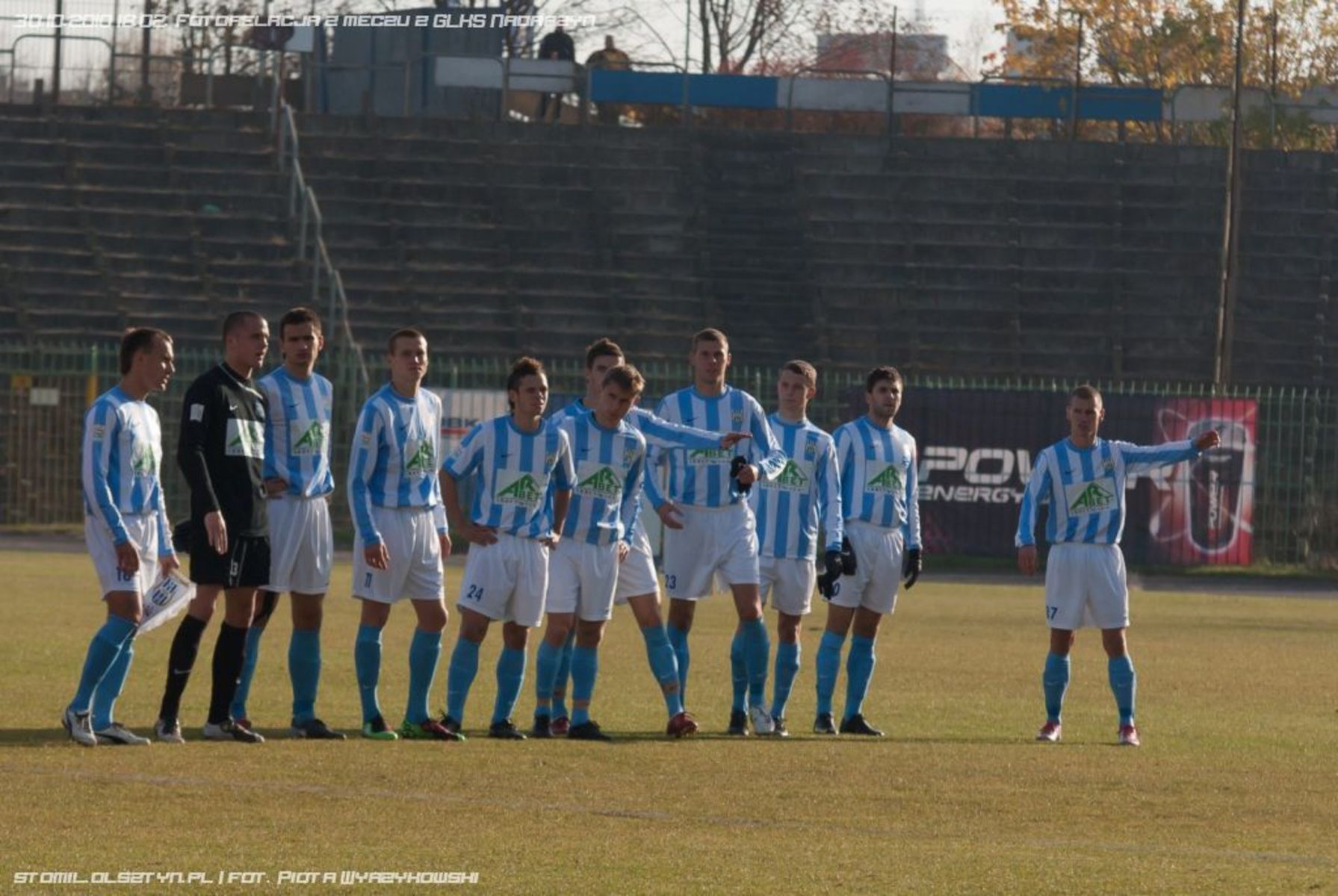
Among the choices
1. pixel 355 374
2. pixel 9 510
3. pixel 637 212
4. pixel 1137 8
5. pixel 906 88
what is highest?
pixel 1137 8

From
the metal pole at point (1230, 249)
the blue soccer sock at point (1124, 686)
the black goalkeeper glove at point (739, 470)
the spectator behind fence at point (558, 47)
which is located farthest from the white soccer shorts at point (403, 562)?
the spectator behind fence at point (558, 47)

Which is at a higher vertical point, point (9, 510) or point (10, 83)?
point (10, 83)

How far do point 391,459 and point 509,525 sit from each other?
716 mm

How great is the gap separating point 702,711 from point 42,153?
28783mm

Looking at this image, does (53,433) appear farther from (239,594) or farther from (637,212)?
(239,594)

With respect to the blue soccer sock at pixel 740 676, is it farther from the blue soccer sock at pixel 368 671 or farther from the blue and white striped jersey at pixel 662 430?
the blue soccer sock at pixel 368 671

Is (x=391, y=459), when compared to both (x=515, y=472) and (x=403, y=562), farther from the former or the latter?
(x=515, y=472)

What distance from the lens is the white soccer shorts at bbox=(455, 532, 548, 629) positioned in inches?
477

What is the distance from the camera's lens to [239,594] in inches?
455

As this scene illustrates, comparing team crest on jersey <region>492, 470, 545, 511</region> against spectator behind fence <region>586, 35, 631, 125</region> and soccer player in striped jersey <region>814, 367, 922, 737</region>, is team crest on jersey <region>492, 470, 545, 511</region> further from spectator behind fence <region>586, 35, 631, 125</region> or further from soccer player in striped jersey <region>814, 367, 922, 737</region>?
spectator behind fence <region>586, 35, 631, 125</region>

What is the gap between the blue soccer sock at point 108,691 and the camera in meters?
11.4

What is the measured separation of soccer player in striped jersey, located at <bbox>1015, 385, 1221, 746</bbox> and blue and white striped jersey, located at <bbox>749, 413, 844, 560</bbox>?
123cm

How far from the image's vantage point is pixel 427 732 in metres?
12.0

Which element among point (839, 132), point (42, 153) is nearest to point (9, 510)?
point (42, 153)
